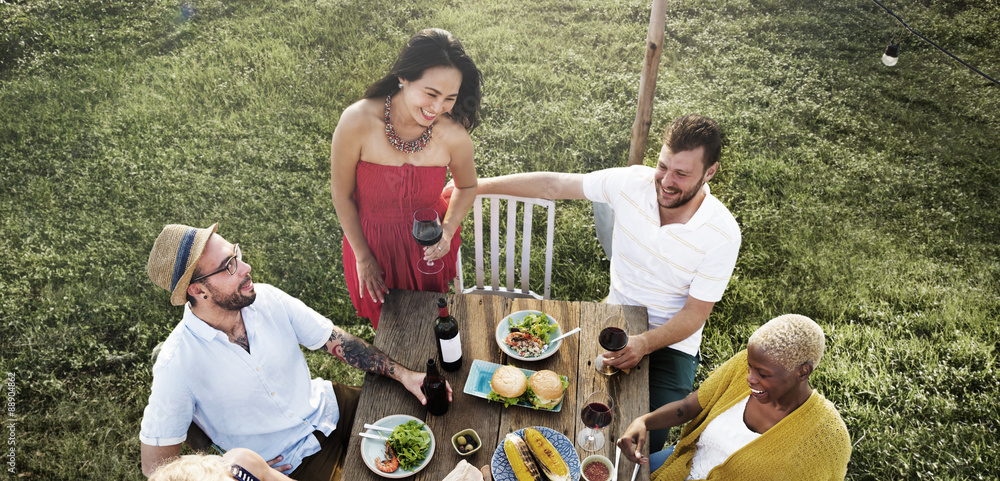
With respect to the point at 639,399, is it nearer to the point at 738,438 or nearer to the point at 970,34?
the point at 738,438

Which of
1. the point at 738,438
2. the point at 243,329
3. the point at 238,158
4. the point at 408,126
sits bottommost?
the point at 238,158

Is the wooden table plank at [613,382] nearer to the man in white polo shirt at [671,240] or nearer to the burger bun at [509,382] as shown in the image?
the man in white polo shirt at [671,240]

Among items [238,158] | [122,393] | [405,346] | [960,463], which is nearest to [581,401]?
[405,346]

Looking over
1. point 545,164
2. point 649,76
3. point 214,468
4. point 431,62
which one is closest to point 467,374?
point 214,468

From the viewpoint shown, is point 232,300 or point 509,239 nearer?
point 232,300

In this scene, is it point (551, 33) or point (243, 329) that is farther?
point (551, 33)

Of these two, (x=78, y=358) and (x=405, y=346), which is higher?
(x=405, y=346)

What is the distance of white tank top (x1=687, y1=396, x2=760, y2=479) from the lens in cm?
246

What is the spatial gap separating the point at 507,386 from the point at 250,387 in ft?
3.59

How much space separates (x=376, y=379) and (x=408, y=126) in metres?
1.36

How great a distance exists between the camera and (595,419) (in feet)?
7.51

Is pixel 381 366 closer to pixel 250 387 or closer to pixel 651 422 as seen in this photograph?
pixel 250 387

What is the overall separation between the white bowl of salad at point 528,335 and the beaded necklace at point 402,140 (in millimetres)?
1080

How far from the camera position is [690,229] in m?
2.99
